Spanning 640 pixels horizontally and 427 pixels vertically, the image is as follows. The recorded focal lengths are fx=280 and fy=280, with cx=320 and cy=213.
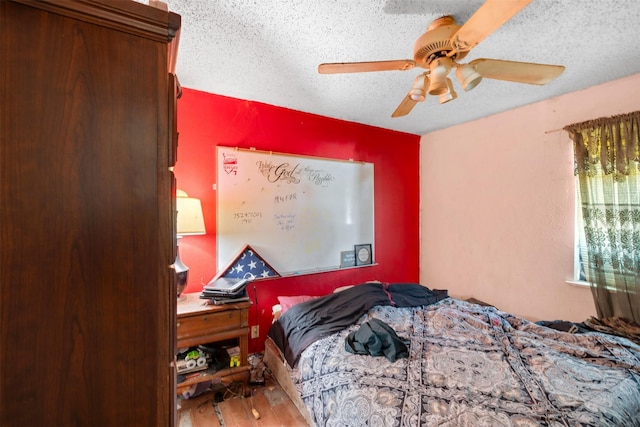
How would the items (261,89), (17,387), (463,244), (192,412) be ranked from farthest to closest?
(463,244)
(261,89)
(192,412)
(17,387)

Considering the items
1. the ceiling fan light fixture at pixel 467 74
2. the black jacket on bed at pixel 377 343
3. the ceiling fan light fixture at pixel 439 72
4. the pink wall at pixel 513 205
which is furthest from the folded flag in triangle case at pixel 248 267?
the pink wall at pixel 513 205

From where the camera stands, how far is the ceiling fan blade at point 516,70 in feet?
4.41

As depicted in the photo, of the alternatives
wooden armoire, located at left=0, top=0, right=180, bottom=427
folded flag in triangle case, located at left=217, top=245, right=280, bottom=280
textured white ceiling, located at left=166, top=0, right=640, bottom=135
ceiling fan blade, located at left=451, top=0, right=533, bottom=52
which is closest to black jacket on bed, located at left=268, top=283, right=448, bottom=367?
folded flag in triangle case, located at left=217, top=245, right=280, bottom=280

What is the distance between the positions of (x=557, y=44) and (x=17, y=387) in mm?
2603

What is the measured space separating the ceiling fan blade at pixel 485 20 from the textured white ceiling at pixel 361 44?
0.86 feet

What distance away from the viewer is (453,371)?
4.72 ft

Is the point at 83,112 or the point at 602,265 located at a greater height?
the point at 83,112

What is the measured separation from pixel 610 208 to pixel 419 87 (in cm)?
183

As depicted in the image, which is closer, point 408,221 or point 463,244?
point 463,244

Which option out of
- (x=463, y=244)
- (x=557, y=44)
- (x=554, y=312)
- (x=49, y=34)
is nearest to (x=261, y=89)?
(x=49, y=34)

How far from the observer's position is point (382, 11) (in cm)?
137

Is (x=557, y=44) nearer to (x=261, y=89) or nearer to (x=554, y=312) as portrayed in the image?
(x=261, y=89)

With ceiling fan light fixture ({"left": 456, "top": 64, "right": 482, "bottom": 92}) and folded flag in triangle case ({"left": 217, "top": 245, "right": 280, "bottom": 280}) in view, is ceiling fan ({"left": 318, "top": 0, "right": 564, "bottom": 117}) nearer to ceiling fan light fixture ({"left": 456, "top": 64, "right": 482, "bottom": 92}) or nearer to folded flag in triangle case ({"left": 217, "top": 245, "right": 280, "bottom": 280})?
ceiling fan light fixture ({"left": 456, "top": 64, "right": 482, "bottom": 92})

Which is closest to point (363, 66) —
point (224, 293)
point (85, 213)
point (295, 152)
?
point (85, 213)
